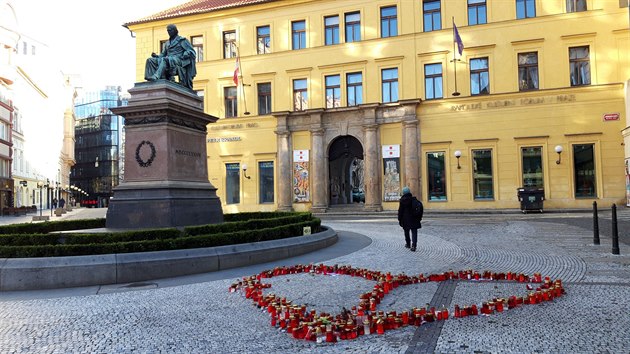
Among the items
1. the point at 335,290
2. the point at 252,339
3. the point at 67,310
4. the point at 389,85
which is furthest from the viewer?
the point at 389,85

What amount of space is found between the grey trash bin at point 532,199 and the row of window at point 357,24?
38.5 ft

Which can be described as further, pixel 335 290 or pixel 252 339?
pixel 335 290

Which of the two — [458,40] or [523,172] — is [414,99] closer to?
[458,40]

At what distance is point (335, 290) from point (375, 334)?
2.43m

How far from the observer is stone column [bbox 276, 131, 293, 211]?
36.3m

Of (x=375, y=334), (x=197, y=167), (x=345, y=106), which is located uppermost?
(x=345, y=106)

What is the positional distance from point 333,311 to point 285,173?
2992 centimetres

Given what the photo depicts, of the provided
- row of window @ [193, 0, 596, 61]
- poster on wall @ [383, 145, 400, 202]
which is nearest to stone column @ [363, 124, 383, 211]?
poster on wall @ [383, 145, 400, 202]

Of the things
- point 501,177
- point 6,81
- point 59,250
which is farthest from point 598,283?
point 6,81

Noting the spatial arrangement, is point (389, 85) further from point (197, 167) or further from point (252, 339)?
point (252, 339)

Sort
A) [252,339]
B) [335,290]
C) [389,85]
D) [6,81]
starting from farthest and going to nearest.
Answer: [6,81], [389,85], [335,290], [252,339]

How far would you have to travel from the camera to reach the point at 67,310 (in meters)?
6.93

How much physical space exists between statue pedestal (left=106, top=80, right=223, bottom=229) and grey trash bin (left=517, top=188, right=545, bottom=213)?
21.7 metres

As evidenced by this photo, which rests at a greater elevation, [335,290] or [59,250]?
[59,250]
